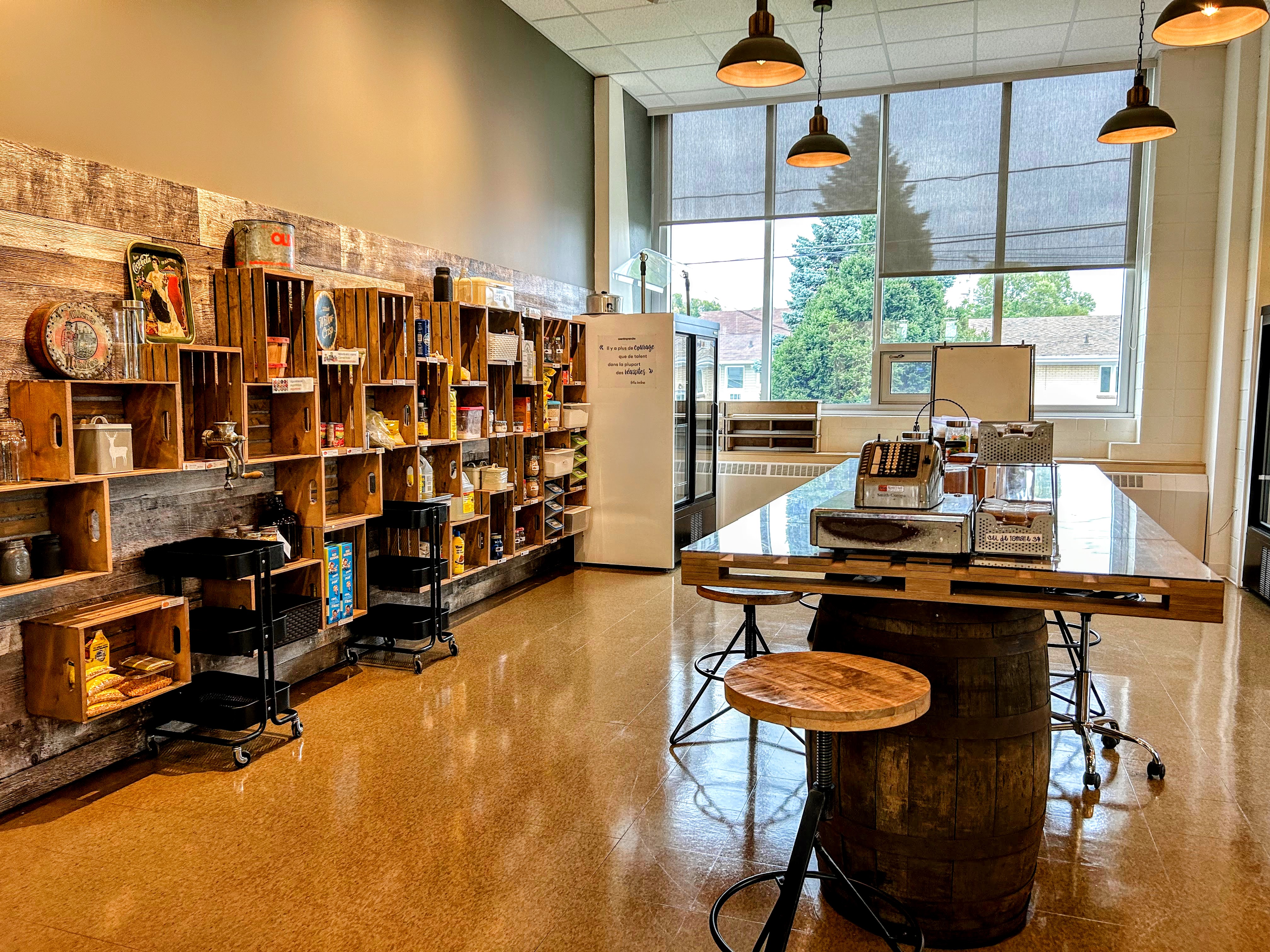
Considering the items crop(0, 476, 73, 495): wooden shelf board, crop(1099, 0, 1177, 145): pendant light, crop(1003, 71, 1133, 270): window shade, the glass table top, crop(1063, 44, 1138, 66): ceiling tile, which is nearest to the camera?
the glass table top

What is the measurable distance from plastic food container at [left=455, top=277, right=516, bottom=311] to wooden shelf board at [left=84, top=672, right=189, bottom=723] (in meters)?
2.67

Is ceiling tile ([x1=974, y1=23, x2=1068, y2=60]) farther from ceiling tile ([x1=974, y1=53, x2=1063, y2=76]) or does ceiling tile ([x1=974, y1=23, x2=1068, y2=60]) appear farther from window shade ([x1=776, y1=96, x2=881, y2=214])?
window shade ([x1=776, y1=96, x2=881, y2=214])

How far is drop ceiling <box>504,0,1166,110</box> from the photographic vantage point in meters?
6.14

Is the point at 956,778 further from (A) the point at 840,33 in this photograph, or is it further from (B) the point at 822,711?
(A) the point at 840,33

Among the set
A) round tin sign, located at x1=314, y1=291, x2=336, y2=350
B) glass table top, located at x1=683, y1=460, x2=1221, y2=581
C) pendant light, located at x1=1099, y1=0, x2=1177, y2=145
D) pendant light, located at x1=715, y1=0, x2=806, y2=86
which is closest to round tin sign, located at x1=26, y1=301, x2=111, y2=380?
round tin sign, located at x1=314, y1=291, x2=336, y2=350

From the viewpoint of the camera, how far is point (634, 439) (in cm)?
682

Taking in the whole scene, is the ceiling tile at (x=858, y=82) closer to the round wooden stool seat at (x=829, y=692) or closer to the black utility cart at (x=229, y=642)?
the black utility cart at (x=229, y=642)

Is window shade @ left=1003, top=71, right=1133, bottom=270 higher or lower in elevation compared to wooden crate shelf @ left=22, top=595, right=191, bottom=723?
higher

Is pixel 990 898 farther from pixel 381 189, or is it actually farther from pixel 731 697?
→ pixel 381 189

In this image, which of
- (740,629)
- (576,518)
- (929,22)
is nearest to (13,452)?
(740,629)

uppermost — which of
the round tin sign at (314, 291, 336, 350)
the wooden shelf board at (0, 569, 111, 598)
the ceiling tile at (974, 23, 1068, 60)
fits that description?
the ceiling tile at (974, 23, 1068, 60)

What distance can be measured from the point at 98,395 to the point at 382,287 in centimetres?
185

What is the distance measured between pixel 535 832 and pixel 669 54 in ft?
20.5

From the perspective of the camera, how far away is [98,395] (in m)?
3.24
